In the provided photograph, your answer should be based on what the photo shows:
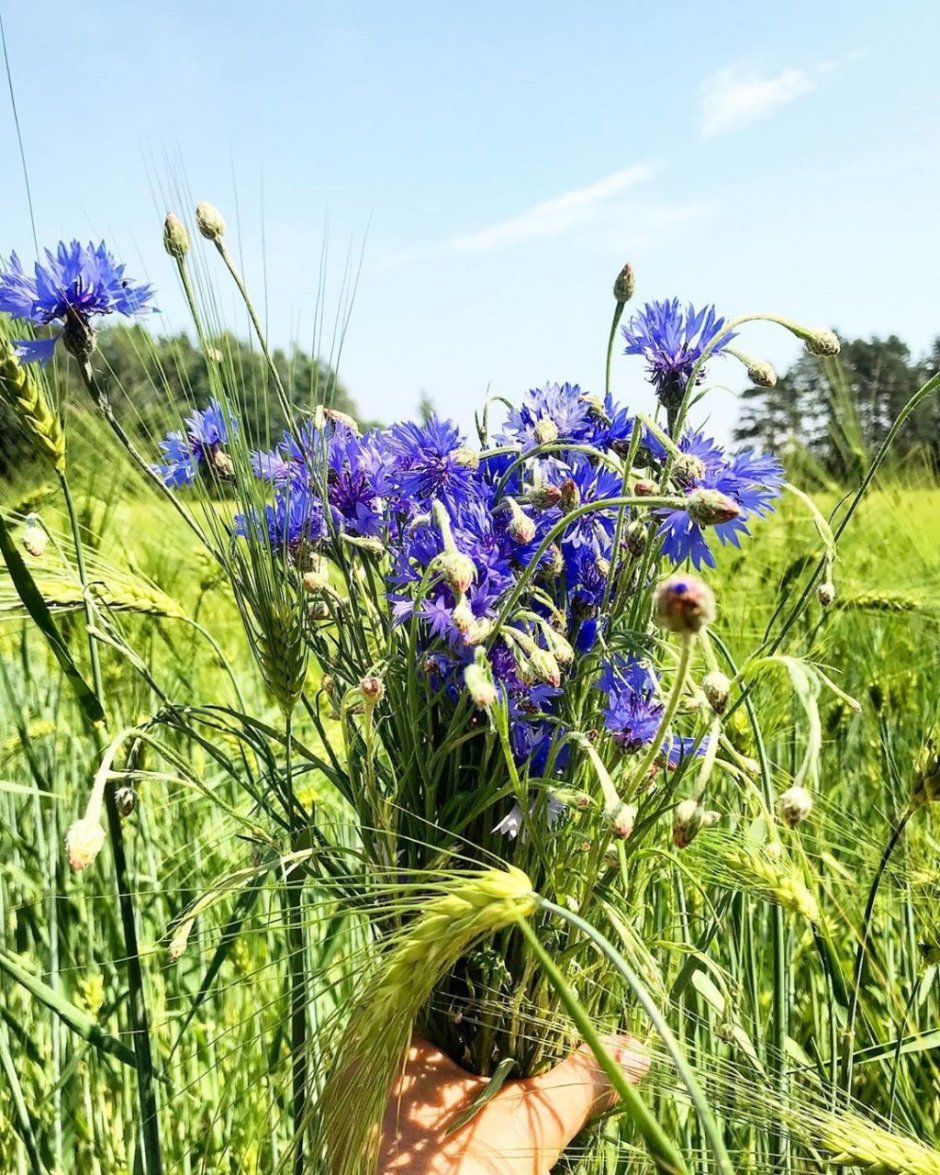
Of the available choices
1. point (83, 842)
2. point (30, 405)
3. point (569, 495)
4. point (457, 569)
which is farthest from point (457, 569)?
point (30, 405)

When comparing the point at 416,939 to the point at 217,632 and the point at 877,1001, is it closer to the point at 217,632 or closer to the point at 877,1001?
the point at 877,1001

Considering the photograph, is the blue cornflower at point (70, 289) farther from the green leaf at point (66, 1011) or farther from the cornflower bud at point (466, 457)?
the green leaf at point (66, 1011)

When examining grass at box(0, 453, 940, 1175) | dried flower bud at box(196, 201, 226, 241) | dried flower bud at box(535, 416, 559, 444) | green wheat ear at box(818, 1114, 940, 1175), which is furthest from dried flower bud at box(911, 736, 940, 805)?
dried flower bud at box(196, 201, 226, 241)

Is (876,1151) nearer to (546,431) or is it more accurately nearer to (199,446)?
(546,431)

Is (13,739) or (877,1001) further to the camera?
(13,739)

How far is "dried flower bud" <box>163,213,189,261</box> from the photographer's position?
1.92 feet

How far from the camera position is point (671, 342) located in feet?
2.03

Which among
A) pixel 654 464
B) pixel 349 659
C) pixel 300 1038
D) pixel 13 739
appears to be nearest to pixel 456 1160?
pixel 300 1038

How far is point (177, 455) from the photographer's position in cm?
71

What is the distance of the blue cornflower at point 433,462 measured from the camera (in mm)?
→ 589

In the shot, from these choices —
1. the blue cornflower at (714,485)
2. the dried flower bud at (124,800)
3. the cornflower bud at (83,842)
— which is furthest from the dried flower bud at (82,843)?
the blue cornflower at (714,485)

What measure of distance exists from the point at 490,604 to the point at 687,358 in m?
0.21

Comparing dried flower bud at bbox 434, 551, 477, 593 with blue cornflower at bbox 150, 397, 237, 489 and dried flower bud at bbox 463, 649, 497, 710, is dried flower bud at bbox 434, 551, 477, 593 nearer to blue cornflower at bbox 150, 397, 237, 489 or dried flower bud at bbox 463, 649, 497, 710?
dried flower bud at bbox 463, 649, 497, 710

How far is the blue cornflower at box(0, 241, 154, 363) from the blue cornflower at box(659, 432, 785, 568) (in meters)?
0.37
